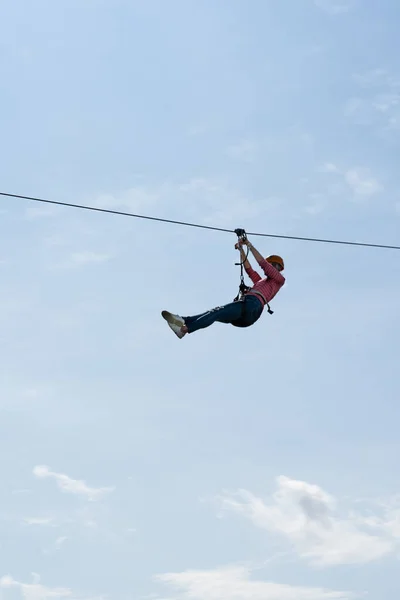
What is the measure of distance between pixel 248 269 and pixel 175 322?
1.95 m

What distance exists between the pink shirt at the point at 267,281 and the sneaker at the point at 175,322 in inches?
65.9

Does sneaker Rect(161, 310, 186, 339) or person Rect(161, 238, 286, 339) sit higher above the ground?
person Rect(161, 238, 286, 339)

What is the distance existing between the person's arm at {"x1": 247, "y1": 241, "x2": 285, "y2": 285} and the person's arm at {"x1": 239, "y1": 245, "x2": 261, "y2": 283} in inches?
6.3

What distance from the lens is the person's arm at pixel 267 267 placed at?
1864cm

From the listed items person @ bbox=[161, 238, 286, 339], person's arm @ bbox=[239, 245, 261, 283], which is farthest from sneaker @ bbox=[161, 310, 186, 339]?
person's arm @ bbox=[239, 245, 261, 283]

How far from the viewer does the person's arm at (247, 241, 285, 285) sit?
18.6 meters

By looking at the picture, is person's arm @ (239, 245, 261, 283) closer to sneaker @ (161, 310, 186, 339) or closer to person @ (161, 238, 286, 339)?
person @ (161, 238, 286, 339)

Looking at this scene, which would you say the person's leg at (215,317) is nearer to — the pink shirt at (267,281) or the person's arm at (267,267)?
the pink shirt at (267,281)

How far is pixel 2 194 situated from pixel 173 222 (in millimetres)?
2555

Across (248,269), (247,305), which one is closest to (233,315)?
(247,305)

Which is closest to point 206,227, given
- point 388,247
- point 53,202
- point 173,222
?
point 173,222

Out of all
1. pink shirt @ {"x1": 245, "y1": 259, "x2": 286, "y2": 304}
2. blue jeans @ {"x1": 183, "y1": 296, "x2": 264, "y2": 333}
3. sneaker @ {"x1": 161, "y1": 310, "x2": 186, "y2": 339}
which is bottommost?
sneaker @ {"x1": 161, "y1": 310, "x2": 186, "y2": 339}

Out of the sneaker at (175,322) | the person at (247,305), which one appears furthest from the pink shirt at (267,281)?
the sneaker at (175,322)

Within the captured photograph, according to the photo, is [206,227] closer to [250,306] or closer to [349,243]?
[250,306]
